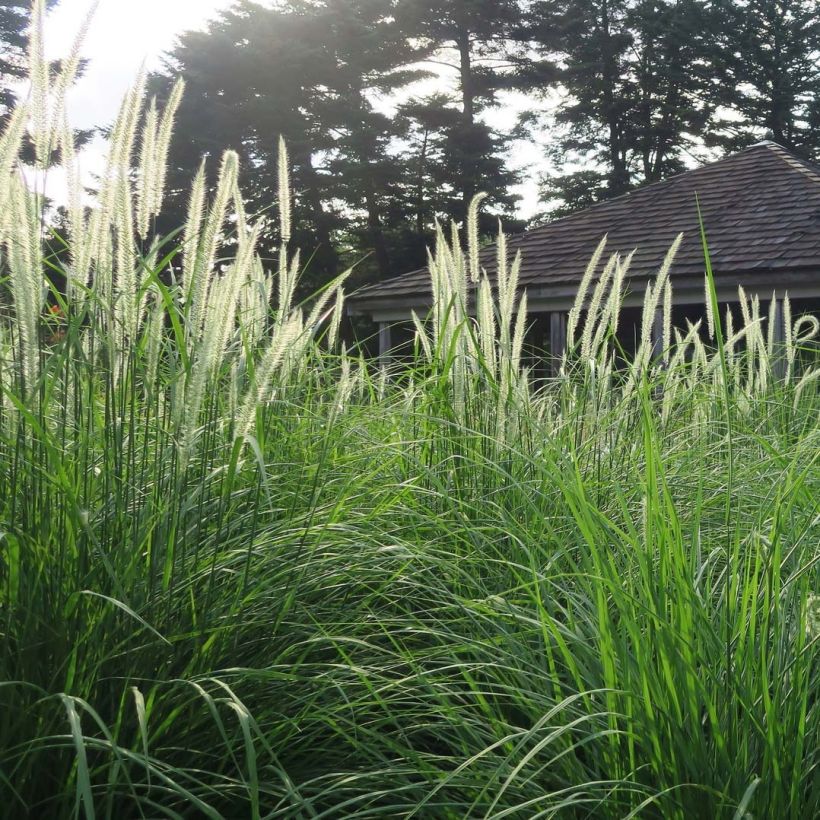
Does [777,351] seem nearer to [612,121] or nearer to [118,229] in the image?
[118,229]

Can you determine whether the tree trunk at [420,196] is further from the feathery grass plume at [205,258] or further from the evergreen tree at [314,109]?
the feathery grass plume at [205,258]

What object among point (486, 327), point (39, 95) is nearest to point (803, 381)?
point (486, 327)

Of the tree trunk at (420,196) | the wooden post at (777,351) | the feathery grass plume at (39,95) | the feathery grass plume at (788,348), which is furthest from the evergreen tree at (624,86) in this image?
the feathery grass plume at (39,95)

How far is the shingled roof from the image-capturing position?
39.5 ft

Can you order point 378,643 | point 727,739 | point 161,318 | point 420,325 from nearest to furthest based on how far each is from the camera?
point 727,739
point 161,318
point 378,643
point 420,325

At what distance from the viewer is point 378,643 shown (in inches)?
85.0

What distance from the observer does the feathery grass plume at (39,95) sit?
1.75m

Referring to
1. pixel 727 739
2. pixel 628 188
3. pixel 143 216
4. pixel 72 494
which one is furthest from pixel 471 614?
pixel 628 188

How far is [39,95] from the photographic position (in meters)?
→ 1.75

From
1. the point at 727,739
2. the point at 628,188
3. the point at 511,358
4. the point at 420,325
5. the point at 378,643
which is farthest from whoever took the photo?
the point at 628,188

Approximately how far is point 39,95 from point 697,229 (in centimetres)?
1269

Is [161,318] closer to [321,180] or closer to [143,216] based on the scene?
[143,216]

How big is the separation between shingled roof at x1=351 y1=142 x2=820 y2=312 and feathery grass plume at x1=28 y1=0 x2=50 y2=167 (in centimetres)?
1079

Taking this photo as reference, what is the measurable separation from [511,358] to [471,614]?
3.52 feet
